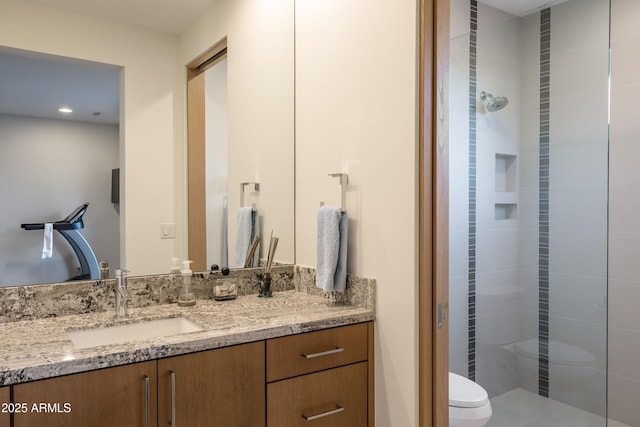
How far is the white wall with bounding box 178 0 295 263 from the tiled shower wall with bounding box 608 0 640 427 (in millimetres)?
1852

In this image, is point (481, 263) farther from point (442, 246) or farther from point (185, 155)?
point (185, 155)

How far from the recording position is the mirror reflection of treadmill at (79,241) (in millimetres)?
1529

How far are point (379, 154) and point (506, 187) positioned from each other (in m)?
1.44

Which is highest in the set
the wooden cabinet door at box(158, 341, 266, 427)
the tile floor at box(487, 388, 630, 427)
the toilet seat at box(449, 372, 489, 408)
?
the wooden cabinet door at box(158, 341, 266, 427)

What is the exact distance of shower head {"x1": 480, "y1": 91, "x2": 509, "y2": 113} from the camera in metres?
2.67

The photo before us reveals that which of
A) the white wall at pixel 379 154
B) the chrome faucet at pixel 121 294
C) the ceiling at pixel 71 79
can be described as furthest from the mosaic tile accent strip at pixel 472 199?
the chrome faucet at pixel 121 294

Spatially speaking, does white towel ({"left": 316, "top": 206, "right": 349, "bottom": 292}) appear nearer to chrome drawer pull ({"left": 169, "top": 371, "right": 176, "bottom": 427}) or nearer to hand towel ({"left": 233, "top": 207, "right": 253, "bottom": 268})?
hand towel ({"left": 233, "top": 207, "right": 253, "bottom": 268})

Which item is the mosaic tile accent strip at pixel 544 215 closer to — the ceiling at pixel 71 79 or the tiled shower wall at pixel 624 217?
the tiled shower wall at pixel 624 217

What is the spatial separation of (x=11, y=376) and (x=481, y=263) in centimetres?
239

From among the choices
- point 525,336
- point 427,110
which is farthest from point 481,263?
point 427,110

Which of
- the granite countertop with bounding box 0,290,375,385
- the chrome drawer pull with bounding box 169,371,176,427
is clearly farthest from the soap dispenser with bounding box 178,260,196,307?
the chrome drawer pull with bounding box 169,371,176,427

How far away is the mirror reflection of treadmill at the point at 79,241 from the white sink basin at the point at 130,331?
0.79 feet

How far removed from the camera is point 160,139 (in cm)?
173

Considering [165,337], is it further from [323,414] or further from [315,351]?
[323,414]
